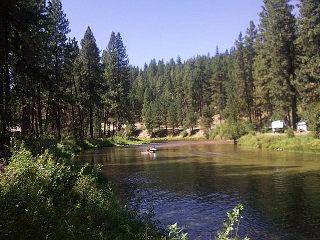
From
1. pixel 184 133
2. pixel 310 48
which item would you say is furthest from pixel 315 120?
pixel 184 133

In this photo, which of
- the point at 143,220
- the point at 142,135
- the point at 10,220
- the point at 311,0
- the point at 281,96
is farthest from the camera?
the point at 142,135

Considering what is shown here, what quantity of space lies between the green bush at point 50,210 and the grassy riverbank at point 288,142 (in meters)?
30.9

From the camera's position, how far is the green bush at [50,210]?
559cm

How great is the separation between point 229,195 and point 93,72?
48.5m

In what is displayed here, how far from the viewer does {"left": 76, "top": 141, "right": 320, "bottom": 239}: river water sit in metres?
11.2

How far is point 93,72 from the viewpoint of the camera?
59.2 meters

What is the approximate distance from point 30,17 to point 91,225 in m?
16.3

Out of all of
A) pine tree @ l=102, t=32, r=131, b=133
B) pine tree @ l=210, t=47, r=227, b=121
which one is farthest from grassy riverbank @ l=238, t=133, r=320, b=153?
pine tree @ l=210, t=47, r=227, b=121

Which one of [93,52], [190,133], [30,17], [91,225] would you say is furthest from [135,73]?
[91,225]

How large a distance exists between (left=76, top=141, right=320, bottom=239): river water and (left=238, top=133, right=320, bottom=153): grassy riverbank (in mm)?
10035

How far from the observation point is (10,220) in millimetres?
5395

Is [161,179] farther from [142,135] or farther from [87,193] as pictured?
[142,135]

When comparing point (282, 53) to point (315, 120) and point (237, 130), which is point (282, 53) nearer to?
point (237, 130)

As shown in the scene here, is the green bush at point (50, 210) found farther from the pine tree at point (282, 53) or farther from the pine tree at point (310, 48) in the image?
the pine tree at point (282, 53)
